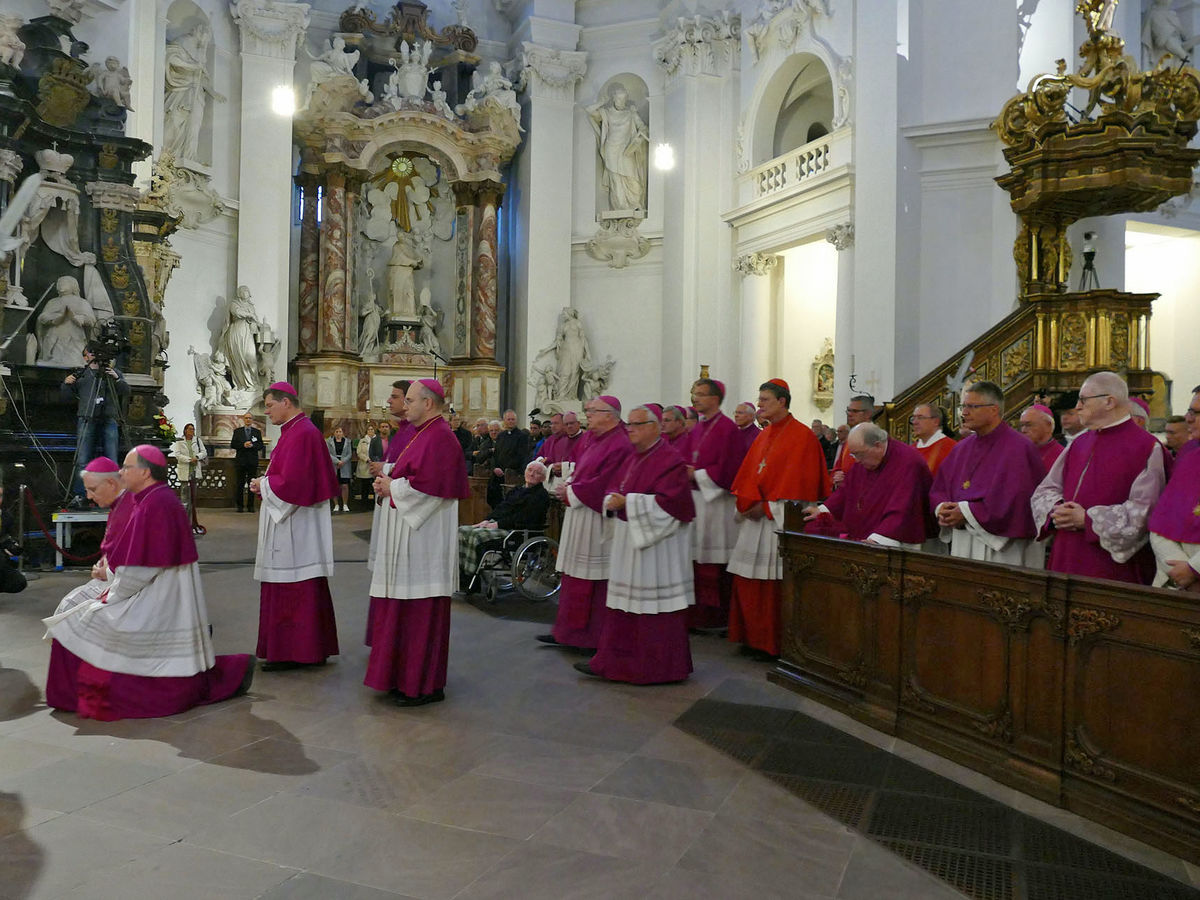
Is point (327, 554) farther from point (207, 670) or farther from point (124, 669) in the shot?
point (124, 669)

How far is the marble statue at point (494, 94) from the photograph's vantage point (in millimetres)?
19641

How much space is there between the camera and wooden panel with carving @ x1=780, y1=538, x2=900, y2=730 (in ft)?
16.4

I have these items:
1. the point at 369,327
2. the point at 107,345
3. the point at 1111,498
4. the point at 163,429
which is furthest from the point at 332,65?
the point at 1111,498

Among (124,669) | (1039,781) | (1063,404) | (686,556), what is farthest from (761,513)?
(1063,404)

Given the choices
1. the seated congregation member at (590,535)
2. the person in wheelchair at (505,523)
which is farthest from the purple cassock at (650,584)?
the person in wheelchair at (505,523)

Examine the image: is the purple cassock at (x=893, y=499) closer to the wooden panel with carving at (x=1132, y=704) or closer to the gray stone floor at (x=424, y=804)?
the gray stone floor at (x=424, y=804)

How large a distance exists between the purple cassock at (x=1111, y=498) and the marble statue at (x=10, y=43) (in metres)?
11.1

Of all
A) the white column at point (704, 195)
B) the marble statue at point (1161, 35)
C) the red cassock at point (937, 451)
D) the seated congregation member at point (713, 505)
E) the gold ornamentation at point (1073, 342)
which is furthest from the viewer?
the white column at point (704, 195)

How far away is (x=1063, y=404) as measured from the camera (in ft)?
35.6

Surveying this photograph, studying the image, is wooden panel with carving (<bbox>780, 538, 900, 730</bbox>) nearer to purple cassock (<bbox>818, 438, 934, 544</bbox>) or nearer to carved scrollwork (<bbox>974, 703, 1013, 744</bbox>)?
purple cassock (<bbox>818, 438, 934, 544</bbox>)

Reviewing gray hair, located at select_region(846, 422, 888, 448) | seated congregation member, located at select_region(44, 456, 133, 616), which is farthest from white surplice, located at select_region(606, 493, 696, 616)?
Result: seated congregation member, located at select_region(44, 456, 133, 616)

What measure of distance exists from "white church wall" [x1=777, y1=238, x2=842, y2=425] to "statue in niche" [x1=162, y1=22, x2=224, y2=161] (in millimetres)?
12021

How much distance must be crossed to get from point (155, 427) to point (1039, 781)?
11.1 m

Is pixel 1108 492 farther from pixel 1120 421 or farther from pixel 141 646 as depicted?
pixel 141 646
